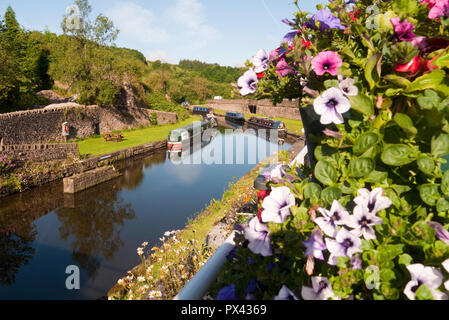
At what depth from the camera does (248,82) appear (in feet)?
5.18

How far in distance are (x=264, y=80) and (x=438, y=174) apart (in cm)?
92

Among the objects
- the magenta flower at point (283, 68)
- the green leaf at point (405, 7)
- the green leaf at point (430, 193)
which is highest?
the green leaf at point (405, 7)

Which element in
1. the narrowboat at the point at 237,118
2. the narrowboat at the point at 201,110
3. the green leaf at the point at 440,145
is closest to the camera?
the green leaf at the point at 440,145

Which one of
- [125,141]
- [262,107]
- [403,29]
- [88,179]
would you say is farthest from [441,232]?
[262,107]

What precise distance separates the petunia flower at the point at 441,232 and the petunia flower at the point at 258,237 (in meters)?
0.56

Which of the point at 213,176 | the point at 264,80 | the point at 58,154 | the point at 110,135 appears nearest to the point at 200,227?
the point at 264,80

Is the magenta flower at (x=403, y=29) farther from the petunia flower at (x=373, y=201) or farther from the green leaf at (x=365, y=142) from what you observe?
the petunia flower at (x=373, y=201)

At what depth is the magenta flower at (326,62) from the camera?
1.18 m

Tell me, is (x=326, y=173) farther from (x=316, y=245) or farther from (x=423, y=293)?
(x=423, y=293)

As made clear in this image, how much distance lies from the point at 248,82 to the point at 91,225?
1265 centimetres

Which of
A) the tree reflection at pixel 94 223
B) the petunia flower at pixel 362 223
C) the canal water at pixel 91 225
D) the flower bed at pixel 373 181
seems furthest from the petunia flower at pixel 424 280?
the tree reflection at pixel 94 223

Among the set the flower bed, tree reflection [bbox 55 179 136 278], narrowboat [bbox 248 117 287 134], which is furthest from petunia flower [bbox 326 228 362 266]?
narrowboat [bbox 248 117 287 134]

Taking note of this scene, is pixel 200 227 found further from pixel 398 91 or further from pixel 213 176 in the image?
pixel 213 176

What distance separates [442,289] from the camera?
0.92 meters
